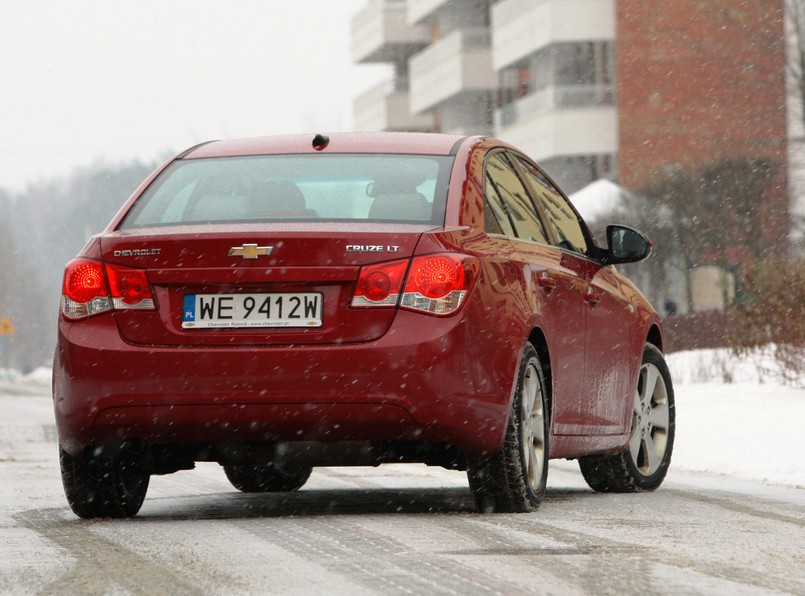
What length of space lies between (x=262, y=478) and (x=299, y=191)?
2.25 meters

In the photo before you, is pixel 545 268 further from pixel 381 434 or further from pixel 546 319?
pixel 381 434

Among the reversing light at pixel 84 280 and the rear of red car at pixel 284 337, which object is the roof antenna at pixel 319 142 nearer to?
the rear of red car at pixel 284 337

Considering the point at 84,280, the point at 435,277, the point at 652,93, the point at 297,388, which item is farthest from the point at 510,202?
the point at 652,93

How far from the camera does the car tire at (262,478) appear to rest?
9.65 m

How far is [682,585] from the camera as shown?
18.0 ft

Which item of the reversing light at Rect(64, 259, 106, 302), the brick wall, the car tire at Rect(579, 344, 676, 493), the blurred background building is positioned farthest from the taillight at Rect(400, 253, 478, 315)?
the brick wall

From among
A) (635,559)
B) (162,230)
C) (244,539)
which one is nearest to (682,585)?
(635,559)

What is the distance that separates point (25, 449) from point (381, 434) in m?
8.23

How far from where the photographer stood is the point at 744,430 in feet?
41.1

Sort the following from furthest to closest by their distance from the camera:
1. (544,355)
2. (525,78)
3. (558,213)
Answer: (525,78), (558,213), (544,355)

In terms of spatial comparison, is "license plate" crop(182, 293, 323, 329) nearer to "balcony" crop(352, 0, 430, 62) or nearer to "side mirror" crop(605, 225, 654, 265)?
"side mirror" crop(605, 225, 654, 265)

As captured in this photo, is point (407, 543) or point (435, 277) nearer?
point (407, 543)

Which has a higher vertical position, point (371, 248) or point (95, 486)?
point (371, 248)

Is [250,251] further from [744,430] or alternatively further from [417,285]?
[744,430]
